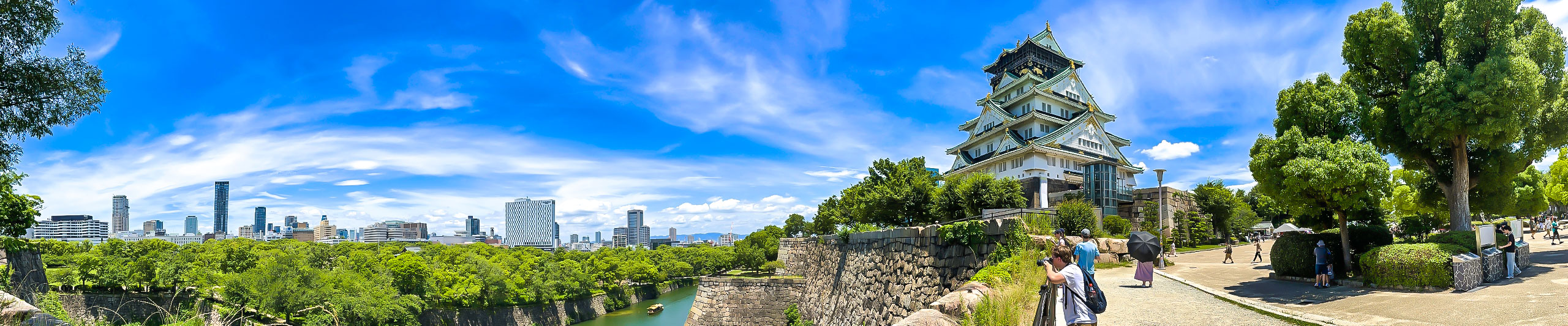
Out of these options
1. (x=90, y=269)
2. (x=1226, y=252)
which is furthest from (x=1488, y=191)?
(x=90, y=269)

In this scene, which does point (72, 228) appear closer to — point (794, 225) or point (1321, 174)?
point (794, 225)

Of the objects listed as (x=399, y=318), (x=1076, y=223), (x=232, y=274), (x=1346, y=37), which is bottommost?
(x=399, y=318)

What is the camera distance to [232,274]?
33750 millimetres

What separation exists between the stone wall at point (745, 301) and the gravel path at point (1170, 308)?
17.5m

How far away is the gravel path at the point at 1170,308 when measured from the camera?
8773 millimetres

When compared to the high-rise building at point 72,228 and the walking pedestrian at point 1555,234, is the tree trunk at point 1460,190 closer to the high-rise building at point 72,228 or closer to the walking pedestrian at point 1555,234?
the walking pedestrian at point 1555,234

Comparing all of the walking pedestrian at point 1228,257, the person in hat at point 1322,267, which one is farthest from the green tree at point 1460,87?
the walking pedestrian at point 1228,257

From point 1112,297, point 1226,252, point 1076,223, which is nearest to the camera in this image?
point 1112,297

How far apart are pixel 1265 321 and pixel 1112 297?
11.5 ft

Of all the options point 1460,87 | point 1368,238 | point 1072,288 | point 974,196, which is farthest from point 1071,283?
point 974,196

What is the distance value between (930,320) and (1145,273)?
756 centimetres

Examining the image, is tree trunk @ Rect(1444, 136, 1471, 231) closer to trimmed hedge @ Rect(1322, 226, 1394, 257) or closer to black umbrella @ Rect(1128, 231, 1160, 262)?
trimmed hedge @ Rect(1322, 226, 1394, 257)

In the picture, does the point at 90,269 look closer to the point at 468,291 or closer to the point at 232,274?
the point at 232,274

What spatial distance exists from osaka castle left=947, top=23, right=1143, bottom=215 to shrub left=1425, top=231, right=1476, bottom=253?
24.7m
